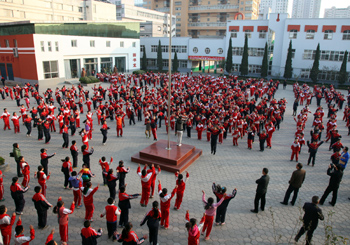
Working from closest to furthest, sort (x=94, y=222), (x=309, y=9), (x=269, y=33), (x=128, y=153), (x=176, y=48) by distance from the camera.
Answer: (x=94, y=222) < (x=128, y=153) < (x=269, y=33) < (x=176, y=48) < (x=309, y=9)

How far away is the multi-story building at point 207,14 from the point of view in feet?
211

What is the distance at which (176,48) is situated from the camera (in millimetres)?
47562

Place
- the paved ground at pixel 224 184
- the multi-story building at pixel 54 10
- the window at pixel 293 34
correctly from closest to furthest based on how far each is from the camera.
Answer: the paved ground at pixel 224 184 < the window at pixel 293 34 < the multi-story building at pixel 54 10

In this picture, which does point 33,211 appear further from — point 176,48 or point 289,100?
point 176,48

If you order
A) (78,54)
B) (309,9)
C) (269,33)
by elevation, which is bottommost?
(78,54)

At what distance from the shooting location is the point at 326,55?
1410 inches

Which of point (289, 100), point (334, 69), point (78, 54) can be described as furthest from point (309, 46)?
point (78, 54)

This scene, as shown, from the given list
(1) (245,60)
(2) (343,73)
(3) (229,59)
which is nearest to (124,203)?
(2) (343,73)

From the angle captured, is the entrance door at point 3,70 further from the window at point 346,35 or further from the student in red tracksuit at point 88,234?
the window at point 346,35

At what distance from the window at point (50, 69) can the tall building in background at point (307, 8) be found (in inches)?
7701

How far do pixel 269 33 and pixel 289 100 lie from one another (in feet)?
61.8

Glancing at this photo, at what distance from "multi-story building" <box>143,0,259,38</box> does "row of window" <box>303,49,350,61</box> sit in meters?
31.2

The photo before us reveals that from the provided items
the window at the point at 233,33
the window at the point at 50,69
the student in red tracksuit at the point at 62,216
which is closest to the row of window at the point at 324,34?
the window at the point at 233,33

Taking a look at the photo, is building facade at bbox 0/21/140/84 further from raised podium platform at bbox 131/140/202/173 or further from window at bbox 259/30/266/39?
window at bbox 259/30/266/39
